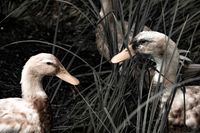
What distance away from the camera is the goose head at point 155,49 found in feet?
16.5

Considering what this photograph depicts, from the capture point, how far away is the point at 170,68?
505 centimetres

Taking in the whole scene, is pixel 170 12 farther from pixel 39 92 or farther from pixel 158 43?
pixel 39 92

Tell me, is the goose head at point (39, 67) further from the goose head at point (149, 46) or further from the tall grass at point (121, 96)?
the goose head at point (149, 46)

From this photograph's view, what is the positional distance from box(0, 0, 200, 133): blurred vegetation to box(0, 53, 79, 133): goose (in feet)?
0.46

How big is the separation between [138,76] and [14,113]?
85 centimetres

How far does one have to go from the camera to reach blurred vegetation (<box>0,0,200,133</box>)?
4.83 m

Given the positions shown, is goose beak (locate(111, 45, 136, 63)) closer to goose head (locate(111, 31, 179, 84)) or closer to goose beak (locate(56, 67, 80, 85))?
goose head (locate(111, 31, 179, 84))

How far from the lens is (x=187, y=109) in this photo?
5082 millimetres

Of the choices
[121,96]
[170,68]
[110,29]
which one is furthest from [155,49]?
[121,96]

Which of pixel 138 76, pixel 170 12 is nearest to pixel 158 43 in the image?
pixel 138 76

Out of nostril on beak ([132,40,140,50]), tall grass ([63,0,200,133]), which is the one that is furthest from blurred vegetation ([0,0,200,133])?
nostril on beak ([132,40,140,50])

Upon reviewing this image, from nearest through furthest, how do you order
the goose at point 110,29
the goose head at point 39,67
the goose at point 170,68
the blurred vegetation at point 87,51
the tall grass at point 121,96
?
the tall grass at point 121,96
the blurred vegetation at point 87,51
the goose head at point 39,67
the goose at point 170,68
the goose at point 110,29

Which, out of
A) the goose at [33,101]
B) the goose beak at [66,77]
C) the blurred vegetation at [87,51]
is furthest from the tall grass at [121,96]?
the goose at [33,101]

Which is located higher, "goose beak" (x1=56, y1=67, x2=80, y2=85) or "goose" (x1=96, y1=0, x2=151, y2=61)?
"goose" (x1=96, y1=0, x2=151, y2=61)
